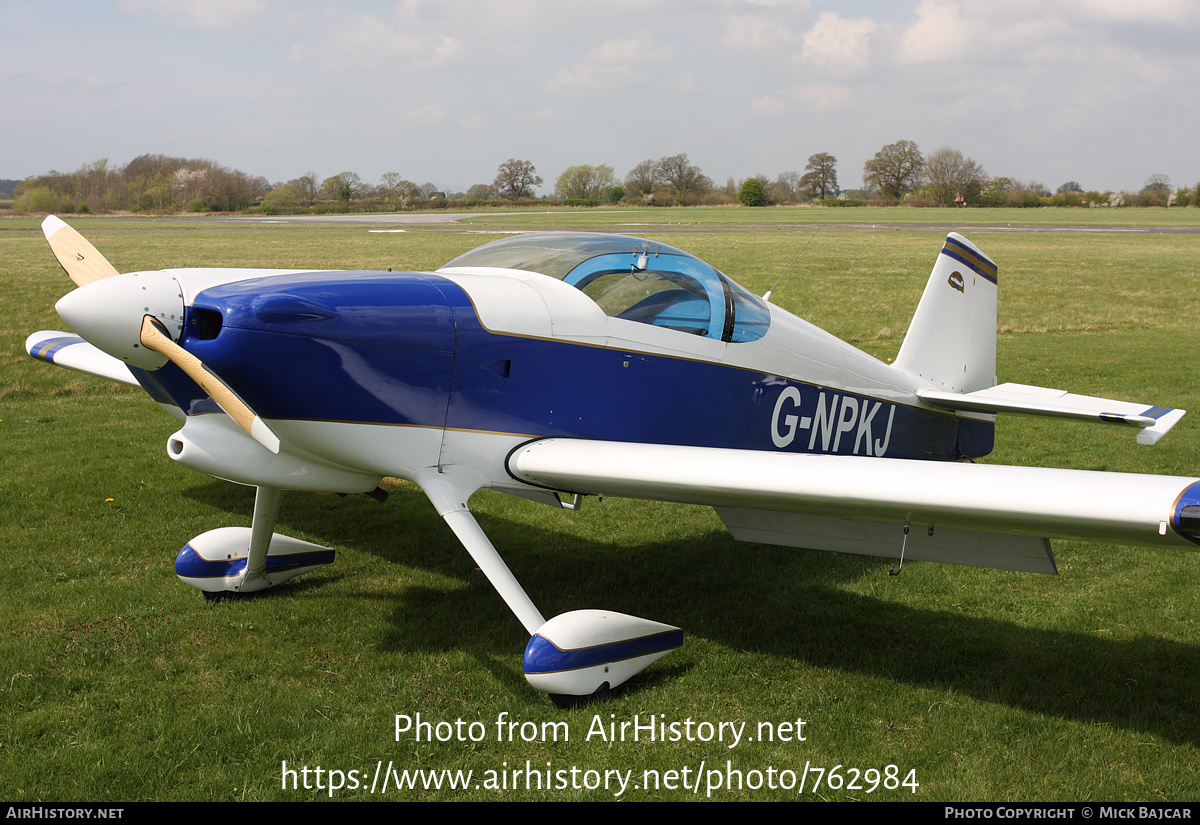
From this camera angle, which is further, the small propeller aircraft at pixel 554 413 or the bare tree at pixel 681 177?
the bare tree at pixel 681 177

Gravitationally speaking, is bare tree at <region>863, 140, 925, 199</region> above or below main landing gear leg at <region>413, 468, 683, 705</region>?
above

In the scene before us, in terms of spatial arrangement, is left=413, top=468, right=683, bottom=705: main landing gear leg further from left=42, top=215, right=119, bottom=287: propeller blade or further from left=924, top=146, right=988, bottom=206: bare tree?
left=924, top=146, right=988, bottom=206: bare tree

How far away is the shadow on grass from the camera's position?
4.09m

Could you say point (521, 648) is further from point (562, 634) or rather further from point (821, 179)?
point (821, 179)

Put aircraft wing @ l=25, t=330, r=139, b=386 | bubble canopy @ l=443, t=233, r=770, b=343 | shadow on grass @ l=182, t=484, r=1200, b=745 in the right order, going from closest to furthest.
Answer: shadow on grass @ l=182, t=484, r=1200, b=745, bubble canopy @ l=443, t=233, r=770, b=343, aircraft wing @ l=25, t=330, r=139, b=386

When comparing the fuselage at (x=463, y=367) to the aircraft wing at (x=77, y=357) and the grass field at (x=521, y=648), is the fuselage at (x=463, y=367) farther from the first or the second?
the aircraft wing at (x=77, y=357)

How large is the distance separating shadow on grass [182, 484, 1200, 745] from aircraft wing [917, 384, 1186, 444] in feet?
4.09

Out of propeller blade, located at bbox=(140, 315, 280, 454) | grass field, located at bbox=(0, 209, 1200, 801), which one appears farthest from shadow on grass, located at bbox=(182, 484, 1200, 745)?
propeller blade, located at bbox=(140, 315, 280, 454)

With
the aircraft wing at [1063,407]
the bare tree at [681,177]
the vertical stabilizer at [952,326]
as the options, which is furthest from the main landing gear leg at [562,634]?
the bare tree at [681,177]

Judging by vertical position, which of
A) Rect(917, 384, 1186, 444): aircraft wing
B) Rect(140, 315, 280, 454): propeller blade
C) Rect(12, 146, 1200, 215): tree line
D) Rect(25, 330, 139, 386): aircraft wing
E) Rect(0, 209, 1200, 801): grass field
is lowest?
Rect(0, 209, 1200, 801): grass field

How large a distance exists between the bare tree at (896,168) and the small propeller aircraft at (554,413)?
4578 inches

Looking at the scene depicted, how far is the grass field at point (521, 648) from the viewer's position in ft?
11.2

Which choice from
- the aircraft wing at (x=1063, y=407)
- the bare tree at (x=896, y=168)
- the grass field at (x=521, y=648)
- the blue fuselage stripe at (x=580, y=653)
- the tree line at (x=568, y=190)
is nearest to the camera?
the grass field at (x=521, y=648)

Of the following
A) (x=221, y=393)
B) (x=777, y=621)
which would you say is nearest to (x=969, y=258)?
Result: (x=777, y=621)
